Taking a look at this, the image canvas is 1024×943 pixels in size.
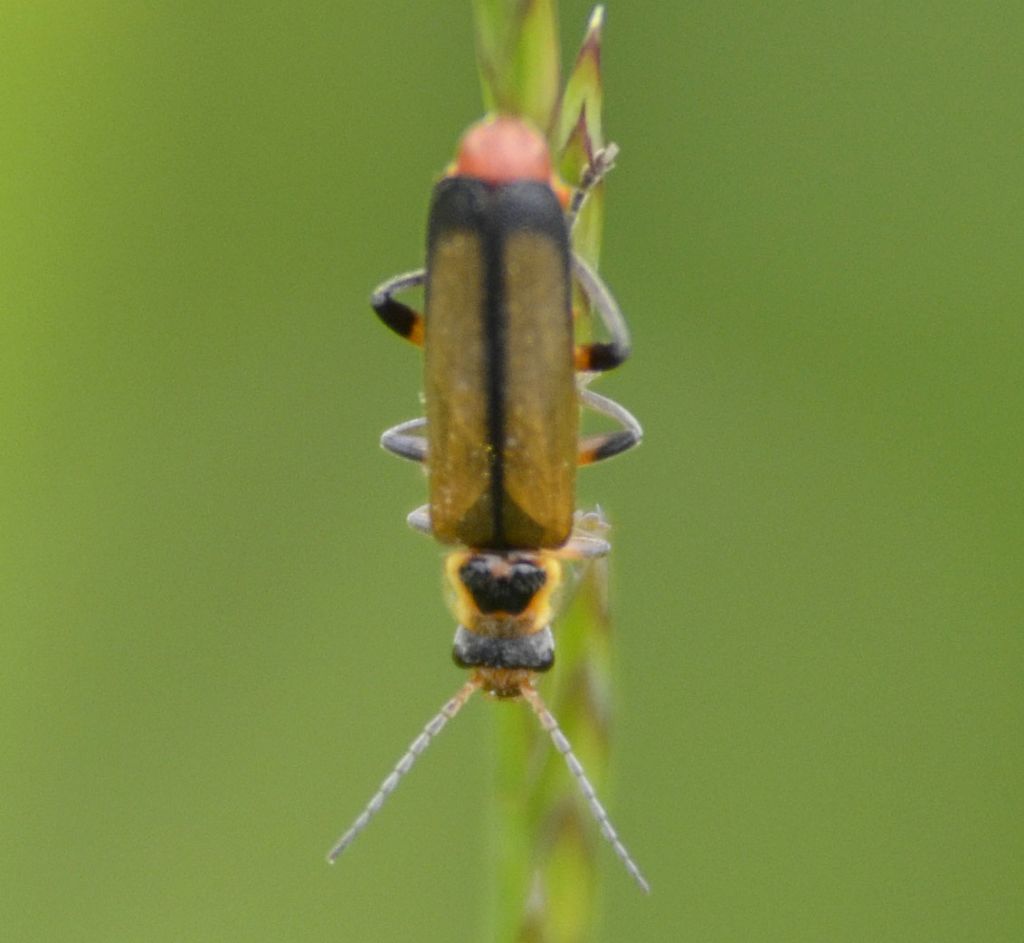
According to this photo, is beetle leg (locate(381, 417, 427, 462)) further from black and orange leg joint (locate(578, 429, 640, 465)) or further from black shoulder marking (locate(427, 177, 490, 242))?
black shoulder marking (locate(427, 177, 490, 242))

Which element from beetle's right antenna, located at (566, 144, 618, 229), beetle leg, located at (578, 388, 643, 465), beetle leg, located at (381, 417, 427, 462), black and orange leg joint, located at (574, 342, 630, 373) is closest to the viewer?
beetle's right antenna, located at (566, 144, 618, 229)

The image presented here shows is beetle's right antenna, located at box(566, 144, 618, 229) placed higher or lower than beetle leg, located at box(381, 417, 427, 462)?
higher

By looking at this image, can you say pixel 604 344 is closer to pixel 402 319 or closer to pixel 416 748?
pixel 402 319

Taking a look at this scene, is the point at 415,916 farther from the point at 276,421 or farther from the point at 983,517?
the point at 983,517

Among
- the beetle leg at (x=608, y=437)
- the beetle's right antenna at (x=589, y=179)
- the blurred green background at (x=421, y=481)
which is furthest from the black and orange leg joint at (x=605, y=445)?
the blurred green background at (x=421, y=481)

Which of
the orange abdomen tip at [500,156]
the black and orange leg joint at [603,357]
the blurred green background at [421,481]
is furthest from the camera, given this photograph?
the blurred green background at [421,481]

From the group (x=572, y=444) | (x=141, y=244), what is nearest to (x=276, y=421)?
(x=141, y=244)

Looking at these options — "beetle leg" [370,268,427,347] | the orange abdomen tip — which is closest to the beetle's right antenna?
the orange abdomen tip

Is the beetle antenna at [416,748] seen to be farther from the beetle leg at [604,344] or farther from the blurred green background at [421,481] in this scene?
the blurred green background at [421,481]
